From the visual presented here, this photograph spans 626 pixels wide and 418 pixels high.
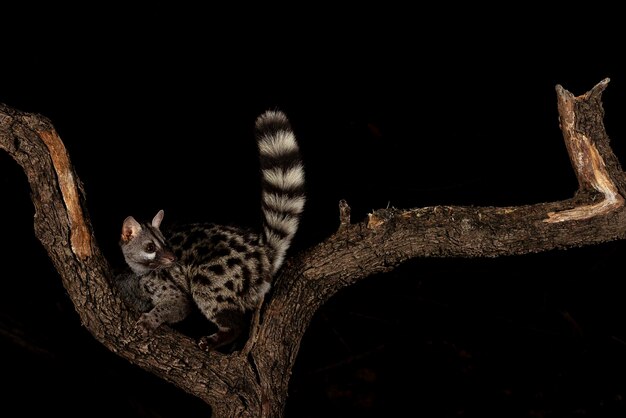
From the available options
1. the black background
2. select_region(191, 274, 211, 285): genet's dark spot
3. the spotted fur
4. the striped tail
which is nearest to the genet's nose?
the spotted fur

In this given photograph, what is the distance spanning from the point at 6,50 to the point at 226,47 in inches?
55.5

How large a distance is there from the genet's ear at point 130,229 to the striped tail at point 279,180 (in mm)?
626

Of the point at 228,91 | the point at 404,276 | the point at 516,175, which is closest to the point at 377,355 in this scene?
the point at 404,276

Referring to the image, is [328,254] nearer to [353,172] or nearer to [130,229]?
[130,229]

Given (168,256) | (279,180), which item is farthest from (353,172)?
(168,256)

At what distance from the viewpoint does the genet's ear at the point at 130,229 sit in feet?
12.9

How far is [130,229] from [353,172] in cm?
220

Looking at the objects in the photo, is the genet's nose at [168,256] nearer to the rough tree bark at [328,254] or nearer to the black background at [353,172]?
the rough tree bark at [328,254]

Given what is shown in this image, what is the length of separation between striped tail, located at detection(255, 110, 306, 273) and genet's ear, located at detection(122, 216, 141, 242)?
626 millimetres

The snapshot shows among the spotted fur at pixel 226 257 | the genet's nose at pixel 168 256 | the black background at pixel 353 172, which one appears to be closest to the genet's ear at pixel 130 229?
the spotted fur at pixel 226 257

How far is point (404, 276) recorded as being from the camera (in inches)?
238

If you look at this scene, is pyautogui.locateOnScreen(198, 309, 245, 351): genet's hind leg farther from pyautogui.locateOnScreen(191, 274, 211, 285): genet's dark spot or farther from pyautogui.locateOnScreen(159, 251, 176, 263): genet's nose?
pyautogui.locateOnScreen(159, 251, 176, 263): genet's nose

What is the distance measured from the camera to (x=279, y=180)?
150 inches

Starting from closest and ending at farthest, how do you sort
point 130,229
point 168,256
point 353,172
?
point 168,256 < point 130,229 < point 353,172
